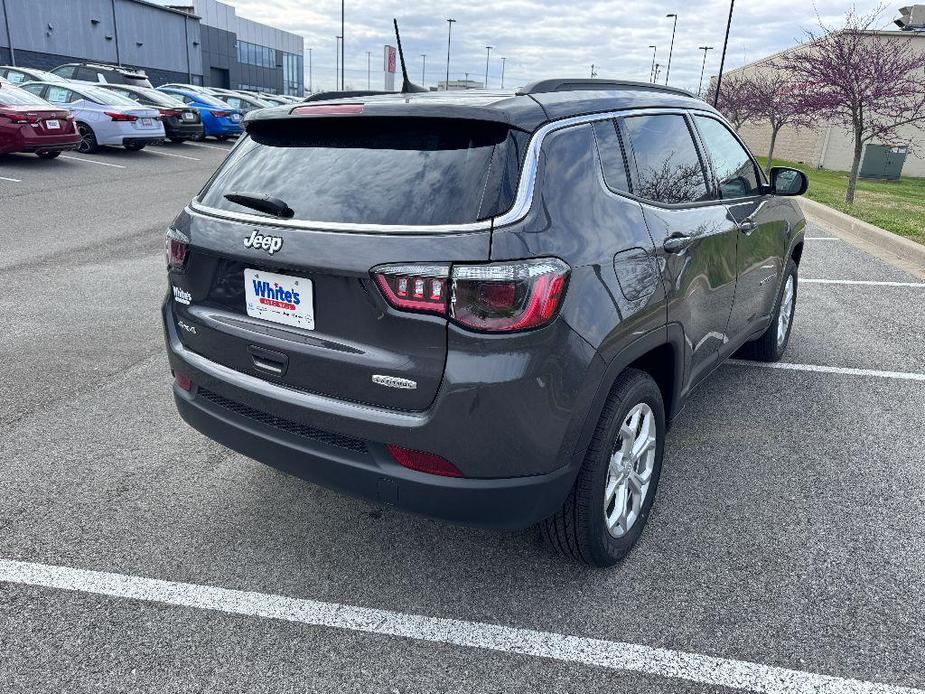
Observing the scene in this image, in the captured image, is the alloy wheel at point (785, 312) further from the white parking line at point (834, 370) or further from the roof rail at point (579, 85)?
the roof rail at point (579, 85)

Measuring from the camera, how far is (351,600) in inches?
107

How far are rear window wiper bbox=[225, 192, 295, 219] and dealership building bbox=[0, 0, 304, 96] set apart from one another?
152ft

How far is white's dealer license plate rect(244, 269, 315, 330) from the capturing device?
2.46 meters

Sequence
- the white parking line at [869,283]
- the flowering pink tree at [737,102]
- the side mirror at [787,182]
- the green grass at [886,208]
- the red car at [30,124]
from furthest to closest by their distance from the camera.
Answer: the flowering pink tree at [737,102] → the red car at [30,124] → the green grass at [886,208] → the white parking line at [869,283] → the side mirror at [787,182]

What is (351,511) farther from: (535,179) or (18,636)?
(535,179)

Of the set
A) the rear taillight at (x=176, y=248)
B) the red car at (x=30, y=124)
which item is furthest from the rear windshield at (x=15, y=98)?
the rear taillight at (x=176, y=248)

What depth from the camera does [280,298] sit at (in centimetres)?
253

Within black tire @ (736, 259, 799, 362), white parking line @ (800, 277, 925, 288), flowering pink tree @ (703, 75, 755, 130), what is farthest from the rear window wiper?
flowering pink tree @ (703, 75, 755, 130)

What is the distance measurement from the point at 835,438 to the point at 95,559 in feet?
12.4

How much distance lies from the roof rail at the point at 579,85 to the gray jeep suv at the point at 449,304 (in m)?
0.03

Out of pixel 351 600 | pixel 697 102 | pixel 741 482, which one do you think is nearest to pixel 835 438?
pixel 741 482

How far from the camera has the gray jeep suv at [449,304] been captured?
226 cm

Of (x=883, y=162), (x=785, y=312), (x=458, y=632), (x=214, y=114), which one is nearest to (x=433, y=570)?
(x=458, y=632)

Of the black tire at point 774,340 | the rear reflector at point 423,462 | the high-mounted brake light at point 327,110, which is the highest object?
the high-mounted brake light at point 327,110
